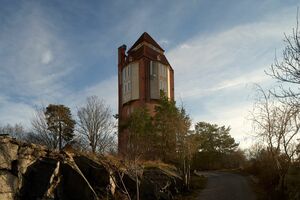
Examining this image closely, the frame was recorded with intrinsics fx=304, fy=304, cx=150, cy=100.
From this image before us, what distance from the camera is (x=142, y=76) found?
44625 mm

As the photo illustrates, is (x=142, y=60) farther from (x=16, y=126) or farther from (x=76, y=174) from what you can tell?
(x=76, y=174)

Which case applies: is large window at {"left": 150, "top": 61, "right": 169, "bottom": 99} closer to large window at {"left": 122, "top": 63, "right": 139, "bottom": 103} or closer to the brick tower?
the brick tower

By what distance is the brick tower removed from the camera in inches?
1746

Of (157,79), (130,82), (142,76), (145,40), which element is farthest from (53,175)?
(145,40)

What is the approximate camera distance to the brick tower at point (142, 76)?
1746 inches

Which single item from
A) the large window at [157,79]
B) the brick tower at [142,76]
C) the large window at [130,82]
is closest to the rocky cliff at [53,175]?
the brick tower at [142,76]

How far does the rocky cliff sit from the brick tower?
2684 centimetres

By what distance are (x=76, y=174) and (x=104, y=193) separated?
1659 millimetres

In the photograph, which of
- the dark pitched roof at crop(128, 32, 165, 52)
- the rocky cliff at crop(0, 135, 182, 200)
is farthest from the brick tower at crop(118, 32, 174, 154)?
the rocky cliff at crop(0, 135, 182, 200)

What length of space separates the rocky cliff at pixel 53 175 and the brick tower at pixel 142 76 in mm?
26837

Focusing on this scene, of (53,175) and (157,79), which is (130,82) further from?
(53,175)

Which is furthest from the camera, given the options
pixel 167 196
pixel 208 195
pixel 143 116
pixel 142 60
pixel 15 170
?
pixel 142 60

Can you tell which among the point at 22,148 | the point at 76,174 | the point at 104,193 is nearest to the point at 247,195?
the point at 104,193

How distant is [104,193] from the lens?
1487 centimetres
